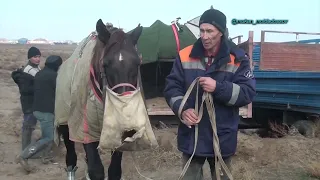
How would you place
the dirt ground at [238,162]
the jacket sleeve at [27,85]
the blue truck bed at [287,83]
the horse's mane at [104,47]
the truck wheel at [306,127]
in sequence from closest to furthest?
the horse's mane at [104,47] → the dirt ground at [238,162] → the jacket sleeve at [27,85] → the truck wheel at [306,127] → the blue truck bed at [287,83]

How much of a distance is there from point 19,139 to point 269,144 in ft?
18.0

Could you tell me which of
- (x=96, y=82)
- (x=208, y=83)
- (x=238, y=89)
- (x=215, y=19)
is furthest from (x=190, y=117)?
(x=96, y=82)

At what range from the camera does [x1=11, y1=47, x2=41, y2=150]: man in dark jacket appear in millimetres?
7184

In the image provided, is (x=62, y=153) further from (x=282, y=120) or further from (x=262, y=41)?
(x=282, y=120)

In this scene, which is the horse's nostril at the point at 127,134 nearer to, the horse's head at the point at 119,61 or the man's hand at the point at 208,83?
the horse's head at the point at 119,61

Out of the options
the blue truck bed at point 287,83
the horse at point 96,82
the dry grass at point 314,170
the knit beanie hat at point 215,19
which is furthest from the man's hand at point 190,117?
the blue truck bed at point 287,83

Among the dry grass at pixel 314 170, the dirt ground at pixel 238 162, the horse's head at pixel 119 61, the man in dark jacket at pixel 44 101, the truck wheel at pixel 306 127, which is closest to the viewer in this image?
the horse's head at pixel 119 61

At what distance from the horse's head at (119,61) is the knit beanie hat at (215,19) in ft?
2.33

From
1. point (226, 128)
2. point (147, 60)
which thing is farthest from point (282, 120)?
point (226, 128)

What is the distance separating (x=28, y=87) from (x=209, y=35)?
5092mm

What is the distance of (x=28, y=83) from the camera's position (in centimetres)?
722

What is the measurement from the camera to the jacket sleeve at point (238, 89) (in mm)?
2934

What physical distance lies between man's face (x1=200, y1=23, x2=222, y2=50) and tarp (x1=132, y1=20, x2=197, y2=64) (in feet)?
11.2

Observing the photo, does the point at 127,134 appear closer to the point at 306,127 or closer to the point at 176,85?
the point at 176,85
